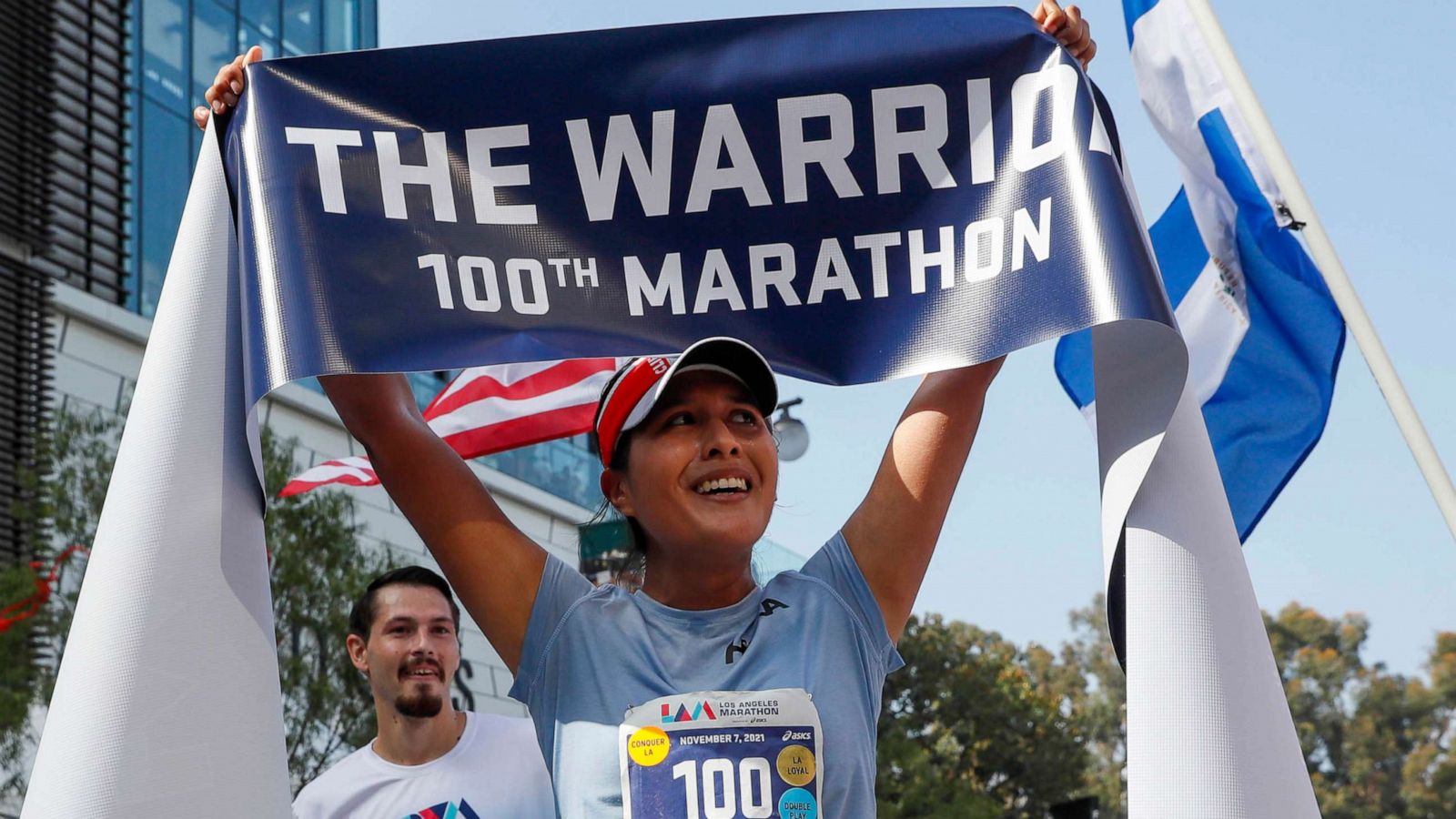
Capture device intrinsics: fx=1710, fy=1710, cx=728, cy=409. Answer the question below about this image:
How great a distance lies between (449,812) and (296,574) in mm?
9481

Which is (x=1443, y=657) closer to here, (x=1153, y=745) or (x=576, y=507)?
(x=576, y=507)

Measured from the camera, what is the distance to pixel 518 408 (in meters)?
7.61

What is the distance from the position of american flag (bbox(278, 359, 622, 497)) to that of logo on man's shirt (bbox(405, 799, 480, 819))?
120 inches

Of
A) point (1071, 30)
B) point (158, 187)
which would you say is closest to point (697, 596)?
point (1071, 30)

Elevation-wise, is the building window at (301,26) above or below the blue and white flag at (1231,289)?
above

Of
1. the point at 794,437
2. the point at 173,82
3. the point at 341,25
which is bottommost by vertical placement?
the point at 794,437

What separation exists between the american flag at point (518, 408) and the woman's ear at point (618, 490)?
14.2 ft

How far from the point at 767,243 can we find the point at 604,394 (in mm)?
442

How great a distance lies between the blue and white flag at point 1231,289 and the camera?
5422 mm

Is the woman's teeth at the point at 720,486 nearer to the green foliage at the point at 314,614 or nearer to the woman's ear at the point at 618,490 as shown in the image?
the woman's ear at the point at 618,490

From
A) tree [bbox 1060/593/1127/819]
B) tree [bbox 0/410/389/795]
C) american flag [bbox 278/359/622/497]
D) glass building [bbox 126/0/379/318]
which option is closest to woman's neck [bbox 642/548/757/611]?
american flag [bbox 278/359/622/497]

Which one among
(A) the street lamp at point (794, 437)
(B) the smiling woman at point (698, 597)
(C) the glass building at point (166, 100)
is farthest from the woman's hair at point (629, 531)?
(C) the glass building at point (166, 100)

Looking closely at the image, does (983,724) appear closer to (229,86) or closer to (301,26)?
(301,26)

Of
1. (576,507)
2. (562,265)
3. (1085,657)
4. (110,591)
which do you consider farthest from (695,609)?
(1085,657)
